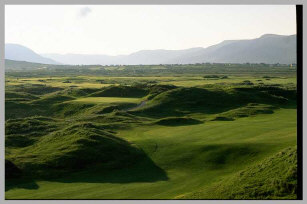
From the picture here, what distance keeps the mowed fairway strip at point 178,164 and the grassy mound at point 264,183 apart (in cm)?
184

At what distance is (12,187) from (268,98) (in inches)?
→ 2117

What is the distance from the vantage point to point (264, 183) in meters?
19.6

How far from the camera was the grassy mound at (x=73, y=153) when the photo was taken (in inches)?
1027

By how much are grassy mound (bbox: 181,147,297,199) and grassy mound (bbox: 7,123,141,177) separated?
953 cm

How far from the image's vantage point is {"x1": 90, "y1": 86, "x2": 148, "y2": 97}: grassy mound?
75.1 m

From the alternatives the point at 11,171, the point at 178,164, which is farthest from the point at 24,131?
the point at 178,164

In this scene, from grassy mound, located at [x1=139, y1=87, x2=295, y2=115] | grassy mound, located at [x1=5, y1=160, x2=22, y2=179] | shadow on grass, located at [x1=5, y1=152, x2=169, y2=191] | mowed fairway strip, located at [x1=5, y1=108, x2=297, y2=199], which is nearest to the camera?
mowed fairway strip, located at [x1=5, y1=108, x2=297, y2=199]

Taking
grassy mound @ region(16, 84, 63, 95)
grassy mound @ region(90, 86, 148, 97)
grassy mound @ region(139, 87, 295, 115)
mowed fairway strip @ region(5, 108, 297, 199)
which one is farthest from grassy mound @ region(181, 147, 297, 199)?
grassy mound @ region(16, 84, 63, 95)

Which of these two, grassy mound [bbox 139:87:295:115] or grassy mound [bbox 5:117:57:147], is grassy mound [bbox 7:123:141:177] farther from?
grassy mound [bbox 139:87:295:115]

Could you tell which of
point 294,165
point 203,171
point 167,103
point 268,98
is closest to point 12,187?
point 203,171

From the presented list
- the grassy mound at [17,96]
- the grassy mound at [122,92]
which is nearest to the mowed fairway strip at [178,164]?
the grassy mound at [122,92]

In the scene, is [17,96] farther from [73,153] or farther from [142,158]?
[142,158]

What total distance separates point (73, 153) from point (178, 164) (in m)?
8.30

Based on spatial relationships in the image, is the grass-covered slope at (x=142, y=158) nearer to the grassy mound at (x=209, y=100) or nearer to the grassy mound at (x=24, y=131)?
the grassy mound at (x=24, y=131)
